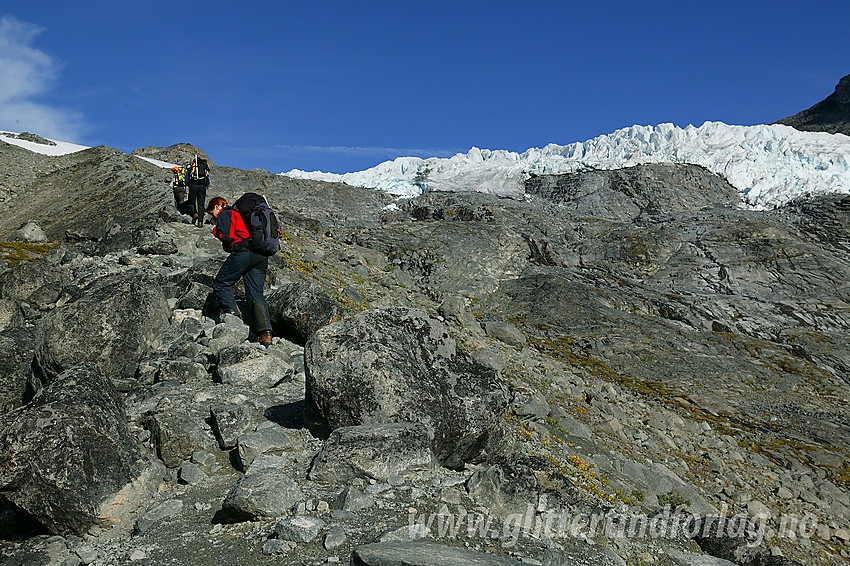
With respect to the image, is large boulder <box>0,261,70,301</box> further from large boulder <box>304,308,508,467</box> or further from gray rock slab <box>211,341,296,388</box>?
large boulder <box>304,308,508,467</box>

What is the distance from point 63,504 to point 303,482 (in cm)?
224

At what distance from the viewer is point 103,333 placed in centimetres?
835

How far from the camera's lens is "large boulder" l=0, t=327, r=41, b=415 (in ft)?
27.5

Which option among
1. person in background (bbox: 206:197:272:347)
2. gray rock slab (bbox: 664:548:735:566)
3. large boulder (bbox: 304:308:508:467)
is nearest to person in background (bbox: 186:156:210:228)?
person in background (bbox: 206:197:272:347)

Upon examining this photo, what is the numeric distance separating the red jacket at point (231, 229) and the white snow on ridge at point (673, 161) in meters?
29.1

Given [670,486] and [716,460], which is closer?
[670,486]

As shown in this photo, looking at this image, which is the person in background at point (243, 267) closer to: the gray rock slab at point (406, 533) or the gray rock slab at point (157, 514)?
the gray rock slab at point (157, 514)

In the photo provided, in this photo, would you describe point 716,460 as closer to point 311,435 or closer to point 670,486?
point 670,486

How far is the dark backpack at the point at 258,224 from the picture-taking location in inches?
372

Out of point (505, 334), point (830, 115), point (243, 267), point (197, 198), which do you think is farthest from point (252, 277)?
point (830, 115)

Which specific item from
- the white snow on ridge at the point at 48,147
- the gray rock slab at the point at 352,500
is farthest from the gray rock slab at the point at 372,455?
the white snow on ridge at the point at 48,147

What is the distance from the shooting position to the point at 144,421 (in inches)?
273

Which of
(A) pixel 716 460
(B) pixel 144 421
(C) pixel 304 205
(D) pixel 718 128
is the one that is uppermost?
(D) pixel 718 128

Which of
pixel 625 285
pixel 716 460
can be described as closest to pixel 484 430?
pixel 716 460
